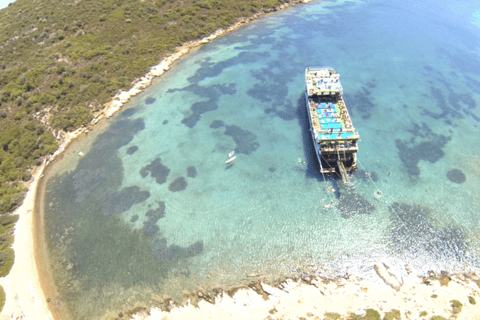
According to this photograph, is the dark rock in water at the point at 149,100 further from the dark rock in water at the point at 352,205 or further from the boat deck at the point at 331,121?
the dark rock in water at the point at 352,205

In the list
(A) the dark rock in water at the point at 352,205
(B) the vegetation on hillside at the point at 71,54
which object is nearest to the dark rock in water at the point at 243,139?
(A) the dark rock in water at the point at 352,205

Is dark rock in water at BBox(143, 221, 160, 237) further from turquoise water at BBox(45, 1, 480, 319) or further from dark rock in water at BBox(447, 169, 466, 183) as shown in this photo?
dark rock in water at BBox(447, 169, 466, 183)

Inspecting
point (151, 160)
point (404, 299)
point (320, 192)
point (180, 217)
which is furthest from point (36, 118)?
point (404, 299)

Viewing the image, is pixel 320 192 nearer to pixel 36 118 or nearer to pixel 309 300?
pixel 309 300

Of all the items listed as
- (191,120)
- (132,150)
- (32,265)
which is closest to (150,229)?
(32,265)

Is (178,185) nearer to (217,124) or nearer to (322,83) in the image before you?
(217,124)

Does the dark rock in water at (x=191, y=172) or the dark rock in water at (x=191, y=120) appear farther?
the dark rock in water at (x=191, y=120)
